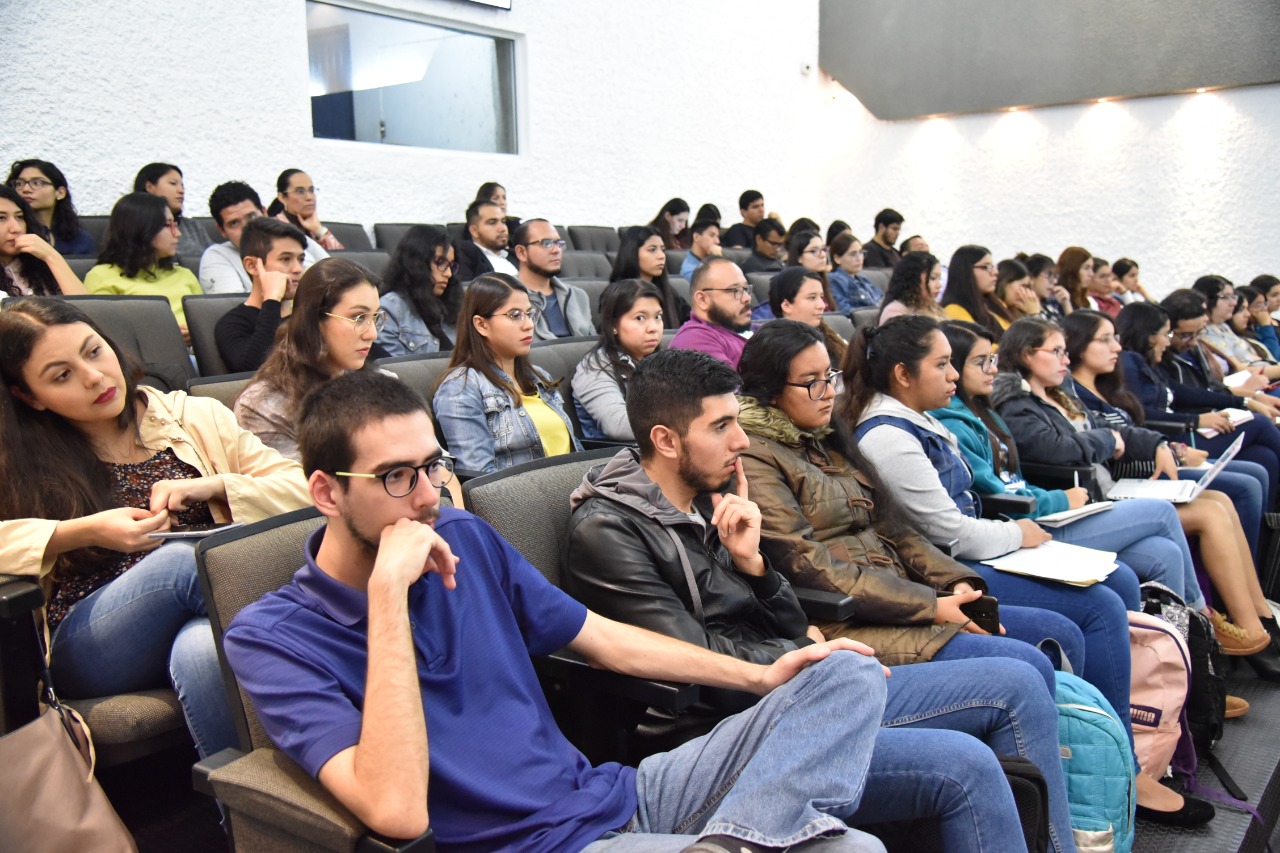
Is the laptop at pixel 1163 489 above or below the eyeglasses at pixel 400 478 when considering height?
below

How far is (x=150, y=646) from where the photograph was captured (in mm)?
1630

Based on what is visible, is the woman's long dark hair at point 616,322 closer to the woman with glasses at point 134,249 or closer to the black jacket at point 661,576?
the black jacket at point 661,576

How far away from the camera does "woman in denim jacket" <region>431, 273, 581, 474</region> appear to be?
2627mm

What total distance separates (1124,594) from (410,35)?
17.5 ft

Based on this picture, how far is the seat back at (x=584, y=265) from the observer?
5.65 meters

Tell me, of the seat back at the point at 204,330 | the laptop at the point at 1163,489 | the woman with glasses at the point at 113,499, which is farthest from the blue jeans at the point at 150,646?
the laptop at the point at 1163,489

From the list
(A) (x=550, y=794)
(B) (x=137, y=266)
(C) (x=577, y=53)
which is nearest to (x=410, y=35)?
(C) (x=577, y=53)

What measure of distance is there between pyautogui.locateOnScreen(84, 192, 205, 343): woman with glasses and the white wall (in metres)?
1.40

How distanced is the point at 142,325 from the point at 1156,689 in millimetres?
2759

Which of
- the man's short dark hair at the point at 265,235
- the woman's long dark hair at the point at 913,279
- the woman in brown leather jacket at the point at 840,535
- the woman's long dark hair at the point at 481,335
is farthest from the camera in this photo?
the woman's long dark hair at the point at 913,279

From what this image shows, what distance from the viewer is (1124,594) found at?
252cm

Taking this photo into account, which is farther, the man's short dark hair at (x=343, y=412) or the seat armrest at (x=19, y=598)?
the seat armrest at (x=19, y=598)

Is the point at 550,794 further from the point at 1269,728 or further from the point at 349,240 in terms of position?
the point at 349,240

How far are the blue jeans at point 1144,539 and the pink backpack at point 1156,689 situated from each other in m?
0.42
